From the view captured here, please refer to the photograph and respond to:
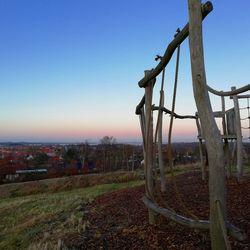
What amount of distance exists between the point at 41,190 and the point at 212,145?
583 inches

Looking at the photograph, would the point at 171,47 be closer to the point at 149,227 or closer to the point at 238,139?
the point at 149,227

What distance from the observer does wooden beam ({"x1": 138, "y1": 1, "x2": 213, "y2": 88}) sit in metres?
2.51

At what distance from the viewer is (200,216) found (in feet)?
13.8

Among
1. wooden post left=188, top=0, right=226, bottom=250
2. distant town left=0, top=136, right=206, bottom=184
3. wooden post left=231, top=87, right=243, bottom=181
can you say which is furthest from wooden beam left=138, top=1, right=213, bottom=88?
distant town left=0, top=136, right=206, bottom=184

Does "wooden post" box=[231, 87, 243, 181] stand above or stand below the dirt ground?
above

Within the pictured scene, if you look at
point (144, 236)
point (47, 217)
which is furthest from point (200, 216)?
point (47, 217)

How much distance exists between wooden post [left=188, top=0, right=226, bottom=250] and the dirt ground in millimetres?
691

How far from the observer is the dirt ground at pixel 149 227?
3502mm

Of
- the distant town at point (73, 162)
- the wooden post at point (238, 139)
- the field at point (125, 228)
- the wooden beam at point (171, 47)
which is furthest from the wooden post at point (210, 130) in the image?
the distant town at point (73, 162)

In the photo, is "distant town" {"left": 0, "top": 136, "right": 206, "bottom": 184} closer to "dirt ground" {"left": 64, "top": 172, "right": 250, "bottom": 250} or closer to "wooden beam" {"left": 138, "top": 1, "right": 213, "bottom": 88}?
"dirt ground" {"left": 64, "top": 172, "right": 250, "bottom": 250}

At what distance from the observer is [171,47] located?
3264 mm

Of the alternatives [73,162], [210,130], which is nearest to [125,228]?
[210,130]

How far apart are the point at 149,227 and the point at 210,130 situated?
7.17 feet

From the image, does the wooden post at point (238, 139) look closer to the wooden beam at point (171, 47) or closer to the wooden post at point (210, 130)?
the wooden beam at point (171, 47)
